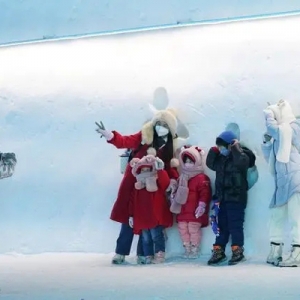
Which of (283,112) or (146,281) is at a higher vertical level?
(283,112)

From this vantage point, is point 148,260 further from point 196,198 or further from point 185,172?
point 185,172

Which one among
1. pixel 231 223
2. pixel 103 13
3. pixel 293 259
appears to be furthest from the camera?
pixel 103 13

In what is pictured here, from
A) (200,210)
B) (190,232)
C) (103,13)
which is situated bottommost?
(190,232)

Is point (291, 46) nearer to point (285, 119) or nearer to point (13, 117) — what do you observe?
point (285, 119)

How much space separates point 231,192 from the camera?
12.9ft

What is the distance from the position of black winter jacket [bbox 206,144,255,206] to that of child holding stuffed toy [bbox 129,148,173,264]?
34cm

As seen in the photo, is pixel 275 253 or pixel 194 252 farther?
pixel 194 252

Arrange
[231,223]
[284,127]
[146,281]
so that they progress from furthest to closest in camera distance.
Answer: [231,223] < [284,127] < [146,281]

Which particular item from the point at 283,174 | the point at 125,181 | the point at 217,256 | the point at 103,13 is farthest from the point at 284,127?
the point at 103,13

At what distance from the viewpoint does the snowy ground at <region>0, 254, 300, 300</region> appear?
118 inches

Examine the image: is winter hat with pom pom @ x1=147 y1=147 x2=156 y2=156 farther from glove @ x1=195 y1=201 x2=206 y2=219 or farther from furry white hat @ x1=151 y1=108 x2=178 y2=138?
glove @ x1=195 y1=201 x2=206 y2=219

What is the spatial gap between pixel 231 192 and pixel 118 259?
81cm

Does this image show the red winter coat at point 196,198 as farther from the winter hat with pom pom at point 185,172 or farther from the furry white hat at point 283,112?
the furry white hat at point 283,112

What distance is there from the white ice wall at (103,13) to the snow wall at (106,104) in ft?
0.42
